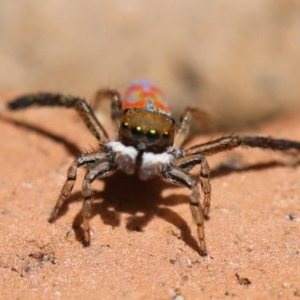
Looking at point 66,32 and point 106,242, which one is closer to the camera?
point 106,242

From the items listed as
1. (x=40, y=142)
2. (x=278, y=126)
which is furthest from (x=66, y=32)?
(x=278, y=126)

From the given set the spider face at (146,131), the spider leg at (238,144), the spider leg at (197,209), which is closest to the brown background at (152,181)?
the spider leg at (197,209)

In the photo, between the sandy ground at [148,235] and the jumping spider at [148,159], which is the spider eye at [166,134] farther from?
the sandy ground at [148,235]

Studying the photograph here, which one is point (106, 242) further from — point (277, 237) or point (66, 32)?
point (66, 32)

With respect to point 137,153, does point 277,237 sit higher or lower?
lower

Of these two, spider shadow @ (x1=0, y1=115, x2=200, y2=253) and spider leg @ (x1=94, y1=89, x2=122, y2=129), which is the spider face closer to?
spider shadow @ (x1=0, y1=115, x2=200, y2=253)
